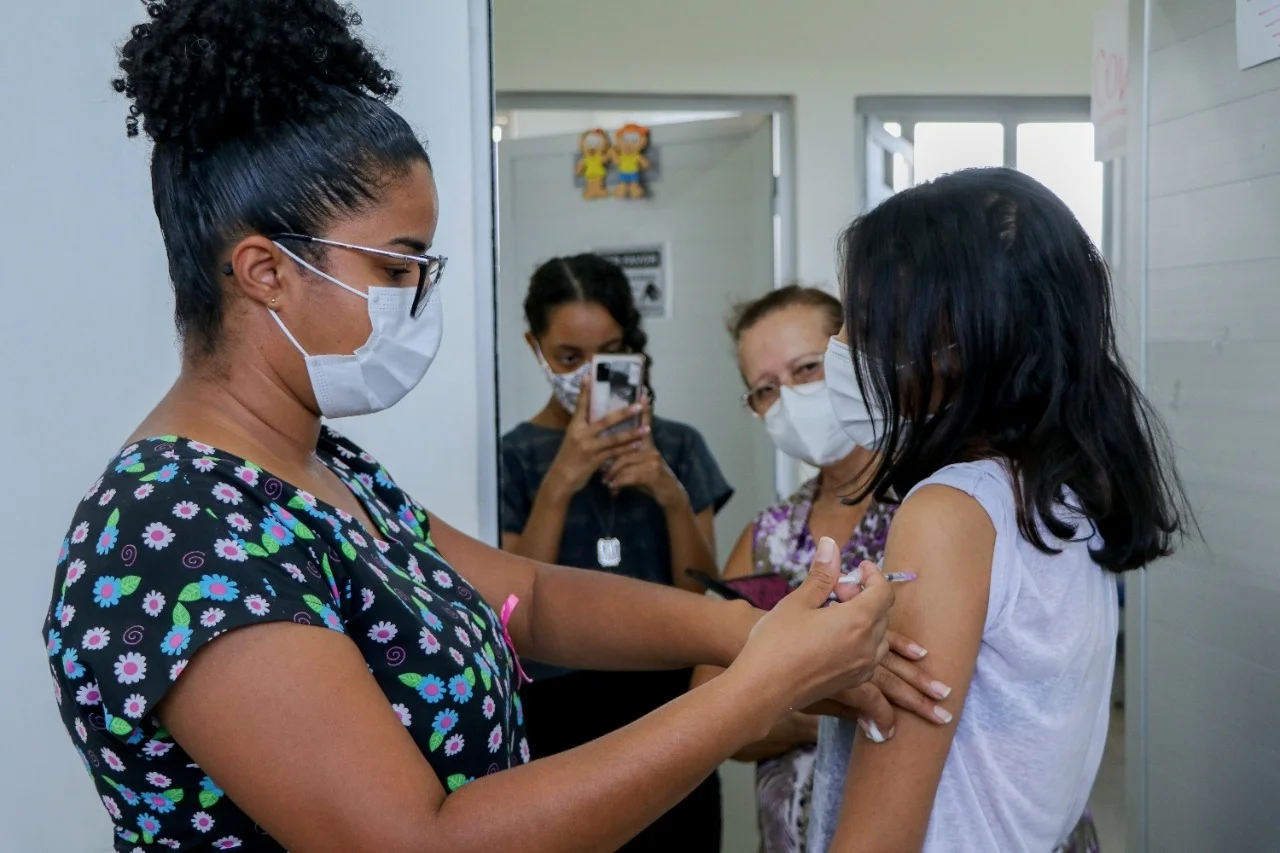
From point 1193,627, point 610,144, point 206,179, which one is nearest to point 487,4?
point 610,144

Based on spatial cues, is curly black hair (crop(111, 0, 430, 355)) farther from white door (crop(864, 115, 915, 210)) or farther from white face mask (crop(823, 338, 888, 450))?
white door (crop(864, 115, 915, 210))

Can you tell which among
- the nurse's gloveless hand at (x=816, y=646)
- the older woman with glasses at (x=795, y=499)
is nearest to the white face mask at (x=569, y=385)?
the older woman with glasses at (x=795, y=499)

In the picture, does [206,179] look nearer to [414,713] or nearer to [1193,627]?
[414,713]

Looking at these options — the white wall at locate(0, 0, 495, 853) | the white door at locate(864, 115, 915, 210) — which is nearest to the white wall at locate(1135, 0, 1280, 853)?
the white door at locate(864, 115, 915, 210)

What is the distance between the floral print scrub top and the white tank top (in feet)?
1.23

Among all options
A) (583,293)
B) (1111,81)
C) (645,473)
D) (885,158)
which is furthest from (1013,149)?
(645,473)

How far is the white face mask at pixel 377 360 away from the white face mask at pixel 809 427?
0.67m

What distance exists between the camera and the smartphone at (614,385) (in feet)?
5.54

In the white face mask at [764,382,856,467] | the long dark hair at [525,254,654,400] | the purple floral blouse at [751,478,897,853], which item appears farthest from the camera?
the long dark hair at [525,254,654,400]

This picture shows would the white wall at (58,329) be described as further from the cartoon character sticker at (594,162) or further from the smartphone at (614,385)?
the cartoon character sticker at (594,162)

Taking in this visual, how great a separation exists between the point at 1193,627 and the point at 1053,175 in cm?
118

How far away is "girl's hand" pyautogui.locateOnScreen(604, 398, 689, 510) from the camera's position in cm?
170

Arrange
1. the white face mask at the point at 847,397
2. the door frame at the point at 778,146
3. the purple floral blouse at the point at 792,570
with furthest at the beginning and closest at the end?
the door frame at the point at 778,146 → the purple floral blouse at the point at 792,570 → the white face mask at the point at 847,397

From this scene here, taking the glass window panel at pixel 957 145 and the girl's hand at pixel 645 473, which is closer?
the girl's hand at pixel 645 473
